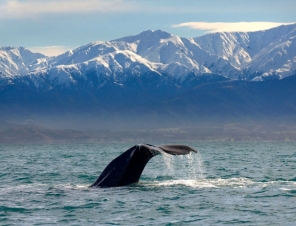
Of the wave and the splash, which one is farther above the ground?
the wave

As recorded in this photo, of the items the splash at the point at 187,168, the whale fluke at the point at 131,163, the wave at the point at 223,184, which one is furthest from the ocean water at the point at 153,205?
the splash at the point at 187,168

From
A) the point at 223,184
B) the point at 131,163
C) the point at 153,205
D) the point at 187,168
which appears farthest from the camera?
the point at 187,168

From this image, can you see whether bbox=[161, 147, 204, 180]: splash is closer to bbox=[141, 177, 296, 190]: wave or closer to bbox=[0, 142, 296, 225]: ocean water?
bbox=[141, 177, 296, 190]: wave

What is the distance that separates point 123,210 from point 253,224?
3.72 m

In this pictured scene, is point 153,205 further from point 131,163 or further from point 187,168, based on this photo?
point 187,168

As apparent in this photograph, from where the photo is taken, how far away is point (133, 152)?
1980cm

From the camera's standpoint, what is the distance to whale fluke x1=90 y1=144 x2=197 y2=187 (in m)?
18.9

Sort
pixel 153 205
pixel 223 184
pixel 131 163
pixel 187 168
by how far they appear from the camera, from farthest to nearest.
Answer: pixel 187 168
pixel 223 184
pixel 131 163
pixel 153 205

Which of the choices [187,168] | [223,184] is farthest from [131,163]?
[187,168]

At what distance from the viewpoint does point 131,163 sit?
20141 millimetres

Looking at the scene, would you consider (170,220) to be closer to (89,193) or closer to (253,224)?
(253,224)

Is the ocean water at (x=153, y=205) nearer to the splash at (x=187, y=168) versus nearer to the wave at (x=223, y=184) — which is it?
the wave at (x=223, y=184)

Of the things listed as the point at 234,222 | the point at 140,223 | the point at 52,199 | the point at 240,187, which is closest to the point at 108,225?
the point at 140,223

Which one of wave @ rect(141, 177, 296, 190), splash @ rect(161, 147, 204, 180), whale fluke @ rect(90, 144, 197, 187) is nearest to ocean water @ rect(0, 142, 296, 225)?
wave @ rect(141, 177, 296, 190)
